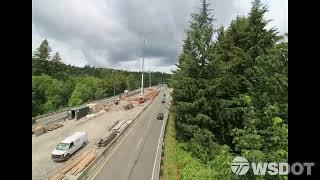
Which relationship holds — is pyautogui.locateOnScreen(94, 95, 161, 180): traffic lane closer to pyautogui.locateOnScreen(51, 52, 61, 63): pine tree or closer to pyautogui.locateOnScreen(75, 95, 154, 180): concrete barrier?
pyautogui.locateOnScreen(75, 95, 154, 180): concrete barrier

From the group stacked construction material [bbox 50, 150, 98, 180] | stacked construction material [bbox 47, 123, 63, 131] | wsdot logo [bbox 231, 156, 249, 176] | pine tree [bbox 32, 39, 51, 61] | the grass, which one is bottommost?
stacked construction material [bbox 50, 150, 98, 180]

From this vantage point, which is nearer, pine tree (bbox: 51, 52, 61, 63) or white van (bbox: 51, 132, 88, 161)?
white van (bbox: 51, 132, 88, 161)

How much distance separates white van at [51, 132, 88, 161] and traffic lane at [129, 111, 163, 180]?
6802mm

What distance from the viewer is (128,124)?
49.5 metres

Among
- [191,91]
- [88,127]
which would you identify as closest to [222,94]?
[191,91]

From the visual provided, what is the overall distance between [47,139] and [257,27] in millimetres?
28542

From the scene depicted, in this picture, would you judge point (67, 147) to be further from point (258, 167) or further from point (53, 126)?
point (258, 167)

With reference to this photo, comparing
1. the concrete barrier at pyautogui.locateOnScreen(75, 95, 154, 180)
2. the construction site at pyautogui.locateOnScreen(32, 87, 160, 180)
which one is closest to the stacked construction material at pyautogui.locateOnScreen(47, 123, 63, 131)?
the construction site at pyautogui.locateOnScreen(32, 87, 160, 180)

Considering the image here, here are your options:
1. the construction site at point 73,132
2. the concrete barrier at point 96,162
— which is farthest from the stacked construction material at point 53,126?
the concrete barrier at point 96,162

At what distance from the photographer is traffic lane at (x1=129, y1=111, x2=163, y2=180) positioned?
84.8 ft

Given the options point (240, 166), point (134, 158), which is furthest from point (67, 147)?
point (240, 166)

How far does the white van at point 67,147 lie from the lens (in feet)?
102
